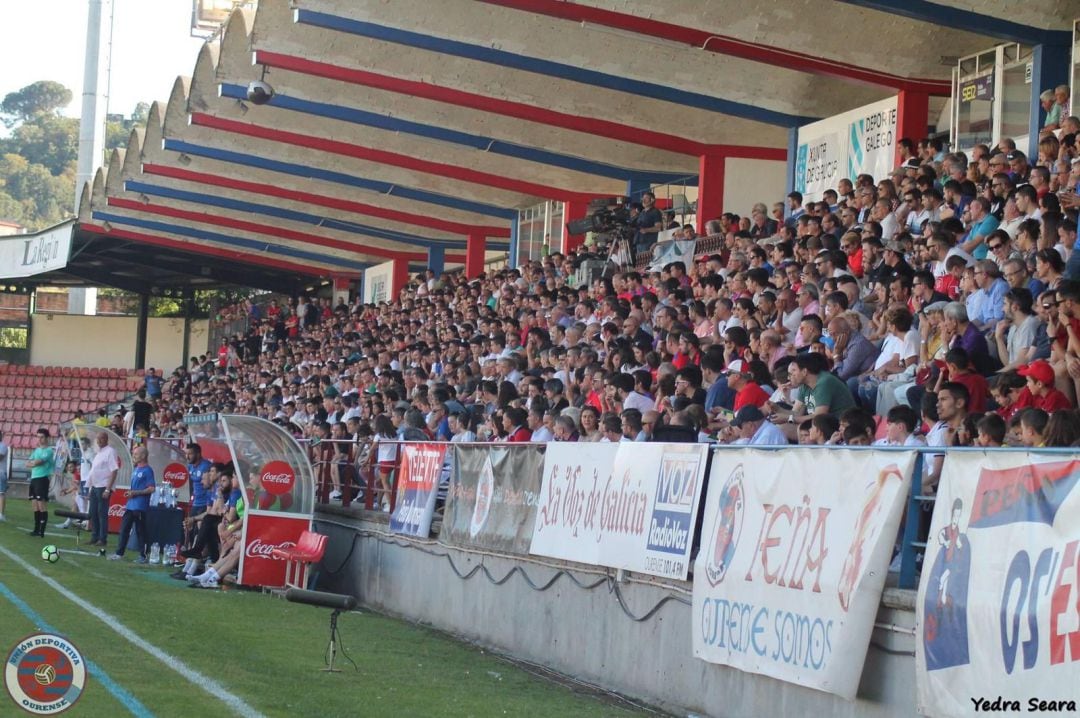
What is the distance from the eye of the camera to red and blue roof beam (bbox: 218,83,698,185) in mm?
28766

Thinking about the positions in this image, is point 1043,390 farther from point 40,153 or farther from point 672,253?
point 40,153

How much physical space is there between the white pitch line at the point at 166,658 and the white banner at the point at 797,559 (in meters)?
2.98

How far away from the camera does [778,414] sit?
11688mm

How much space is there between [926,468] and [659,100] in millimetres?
17668

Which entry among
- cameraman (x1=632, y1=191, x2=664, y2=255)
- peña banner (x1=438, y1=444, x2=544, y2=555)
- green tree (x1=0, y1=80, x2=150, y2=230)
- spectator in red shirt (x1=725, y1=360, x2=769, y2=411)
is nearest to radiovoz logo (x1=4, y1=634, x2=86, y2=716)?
peña banner (x1=438, y1=444, x2=544, y2=555)

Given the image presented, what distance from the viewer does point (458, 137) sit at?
29656mm

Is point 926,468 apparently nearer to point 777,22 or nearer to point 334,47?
point 777,22

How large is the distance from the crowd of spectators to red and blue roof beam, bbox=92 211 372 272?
20.1 metres

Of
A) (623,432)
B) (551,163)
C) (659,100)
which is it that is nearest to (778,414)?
(623,432)

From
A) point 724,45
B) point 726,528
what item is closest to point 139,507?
point 724,45

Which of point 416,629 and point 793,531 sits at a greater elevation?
point 793,531

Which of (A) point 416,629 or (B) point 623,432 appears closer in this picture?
(B) point 623,432

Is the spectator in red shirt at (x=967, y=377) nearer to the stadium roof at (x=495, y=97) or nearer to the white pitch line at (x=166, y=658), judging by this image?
the white pitch line at (x=166, y=658)

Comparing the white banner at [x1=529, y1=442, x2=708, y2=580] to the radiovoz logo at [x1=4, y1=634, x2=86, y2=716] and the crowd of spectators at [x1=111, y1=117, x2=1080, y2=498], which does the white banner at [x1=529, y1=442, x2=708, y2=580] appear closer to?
the crowd of spectators at [x1=111, y1=117, x2=1080, y2=498]
